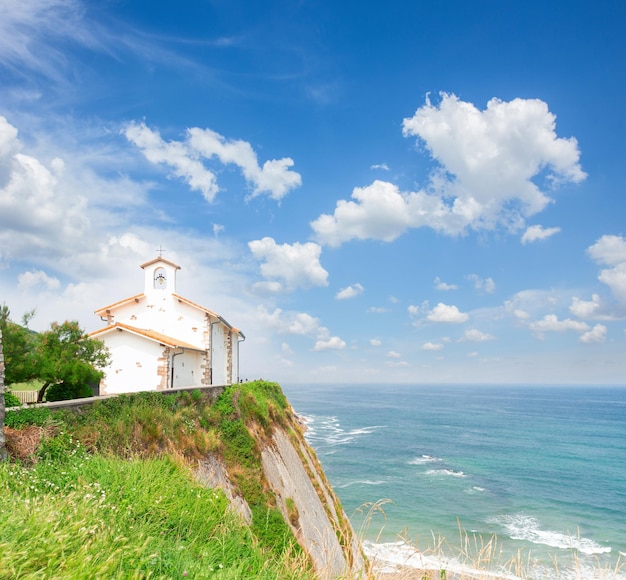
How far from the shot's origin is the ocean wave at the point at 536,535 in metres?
28.2

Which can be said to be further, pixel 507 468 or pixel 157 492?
pixel 507 468

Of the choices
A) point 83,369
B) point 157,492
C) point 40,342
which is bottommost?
point 157,492

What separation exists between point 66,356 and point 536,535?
31717 millimetres

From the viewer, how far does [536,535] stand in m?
30.0

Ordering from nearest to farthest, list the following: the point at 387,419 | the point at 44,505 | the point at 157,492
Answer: the point at 44,505, the point at 157,492, the point at 387,419

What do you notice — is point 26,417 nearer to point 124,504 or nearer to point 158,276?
point 124,504

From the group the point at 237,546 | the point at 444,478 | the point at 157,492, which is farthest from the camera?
the point at 444,478

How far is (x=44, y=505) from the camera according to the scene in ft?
16.3

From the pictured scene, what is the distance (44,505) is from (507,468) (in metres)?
55.2

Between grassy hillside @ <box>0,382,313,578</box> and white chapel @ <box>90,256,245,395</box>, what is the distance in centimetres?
998

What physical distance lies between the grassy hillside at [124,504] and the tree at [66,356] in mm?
5597

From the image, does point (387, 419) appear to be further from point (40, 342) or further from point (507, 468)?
point (40, 342)

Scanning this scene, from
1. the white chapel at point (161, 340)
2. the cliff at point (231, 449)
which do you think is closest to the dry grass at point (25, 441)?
the cliff at point (231, 449)

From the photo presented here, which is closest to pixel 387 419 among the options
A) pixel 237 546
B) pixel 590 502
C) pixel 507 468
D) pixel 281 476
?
pixel 507 468
